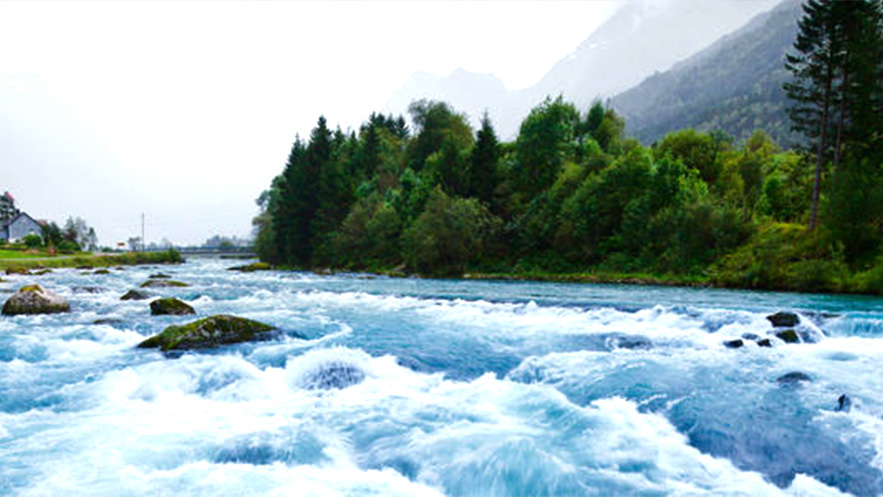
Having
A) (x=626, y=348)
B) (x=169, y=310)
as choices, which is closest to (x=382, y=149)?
(x=169, y=310)

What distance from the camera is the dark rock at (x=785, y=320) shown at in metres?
16.9

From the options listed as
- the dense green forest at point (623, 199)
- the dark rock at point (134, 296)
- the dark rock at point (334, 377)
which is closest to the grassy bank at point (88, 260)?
the dense green forest at point (623, 199)

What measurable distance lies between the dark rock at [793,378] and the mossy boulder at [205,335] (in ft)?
43.1

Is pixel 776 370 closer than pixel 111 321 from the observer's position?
Yes

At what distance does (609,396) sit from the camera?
10.0 m

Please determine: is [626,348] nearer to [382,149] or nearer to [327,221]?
[327,221]

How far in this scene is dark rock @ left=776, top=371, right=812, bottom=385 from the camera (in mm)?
10648

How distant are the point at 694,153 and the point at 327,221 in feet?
153

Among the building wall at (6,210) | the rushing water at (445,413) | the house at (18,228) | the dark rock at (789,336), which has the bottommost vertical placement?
the rushing water at (445,413)

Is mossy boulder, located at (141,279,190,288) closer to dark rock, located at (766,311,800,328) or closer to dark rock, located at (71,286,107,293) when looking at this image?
dark rock, located at (71,286,107,293)

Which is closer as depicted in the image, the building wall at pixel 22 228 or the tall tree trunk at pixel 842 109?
the tall tree trunk at pixel 842 109

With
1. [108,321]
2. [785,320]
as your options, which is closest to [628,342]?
[785,320]

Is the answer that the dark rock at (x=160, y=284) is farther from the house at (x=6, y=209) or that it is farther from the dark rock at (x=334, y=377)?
the house at (x=6, y=209)

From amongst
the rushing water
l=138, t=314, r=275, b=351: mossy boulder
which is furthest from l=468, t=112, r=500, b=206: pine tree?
l=138, t=314, r=275, b=351: mossy boulder
